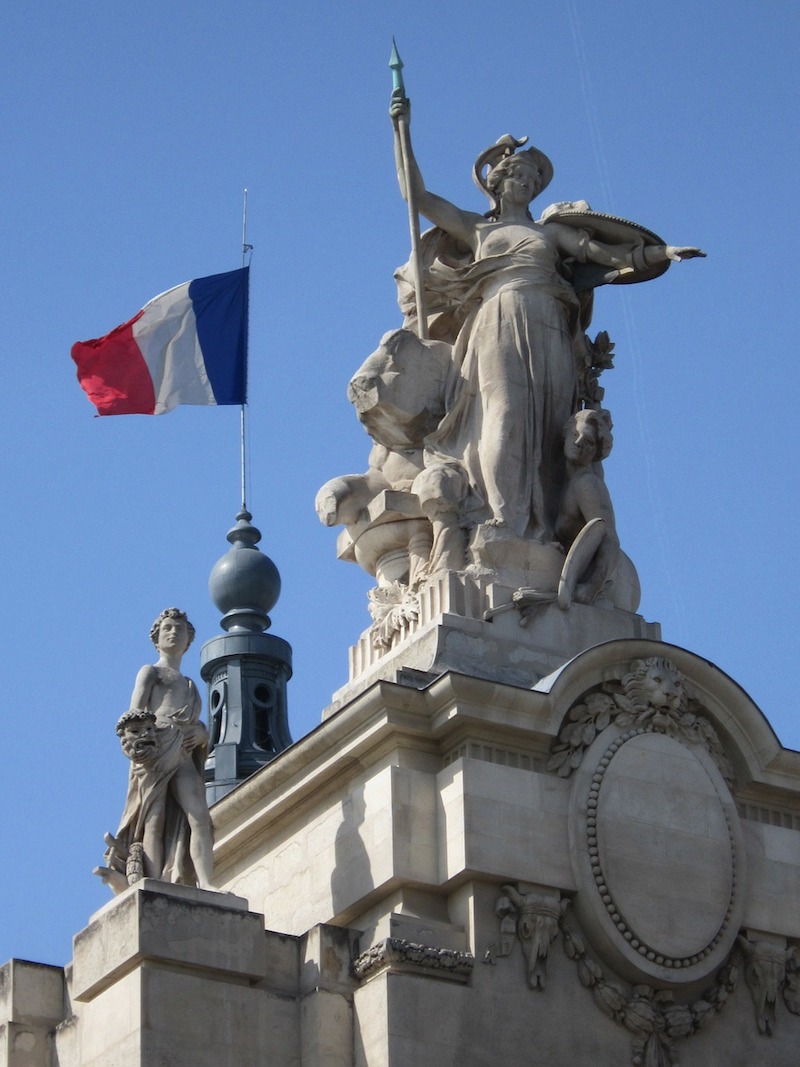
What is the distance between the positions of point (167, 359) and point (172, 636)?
182 inches

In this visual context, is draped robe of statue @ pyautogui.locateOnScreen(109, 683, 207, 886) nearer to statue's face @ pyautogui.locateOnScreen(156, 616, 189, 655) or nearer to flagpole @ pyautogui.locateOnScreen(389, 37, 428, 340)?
statue's face @ pyautogui.locateOnScreen(156, 616, 189, 655)

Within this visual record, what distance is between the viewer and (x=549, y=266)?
26062 millimetres

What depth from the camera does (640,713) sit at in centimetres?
2344

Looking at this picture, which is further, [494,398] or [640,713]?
[494,398]

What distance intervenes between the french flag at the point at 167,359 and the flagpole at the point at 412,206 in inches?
87.5

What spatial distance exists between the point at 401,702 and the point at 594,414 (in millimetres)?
3936

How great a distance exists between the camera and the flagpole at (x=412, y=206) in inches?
1027

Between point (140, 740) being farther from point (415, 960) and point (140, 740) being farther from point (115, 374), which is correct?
point (115, 374)

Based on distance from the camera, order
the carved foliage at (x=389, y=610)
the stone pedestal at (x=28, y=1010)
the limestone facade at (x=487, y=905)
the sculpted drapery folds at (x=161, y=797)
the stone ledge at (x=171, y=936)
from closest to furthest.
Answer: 1. the stone ledge at (x=171, y=936)
2. the limestone facade at (x=487, y=905)
3. the stone pedestal at (x=28, y=1010)
4. the sculpted drapery folds at (x=161, y=797)
5. the carved foliage at (x=389, y=610)

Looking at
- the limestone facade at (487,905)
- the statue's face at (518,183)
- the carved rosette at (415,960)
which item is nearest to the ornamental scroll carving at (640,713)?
the limestone facade at (487,905)

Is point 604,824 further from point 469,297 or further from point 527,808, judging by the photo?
point 469,297

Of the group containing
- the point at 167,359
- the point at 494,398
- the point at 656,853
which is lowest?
the point at 656,853

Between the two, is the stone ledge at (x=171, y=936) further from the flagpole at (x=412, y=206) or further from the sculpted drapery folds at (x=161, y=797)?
the flagpole at (x=412, y=206)

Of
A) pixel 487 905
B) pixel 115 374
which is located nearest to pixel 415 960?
pixel 487 905
